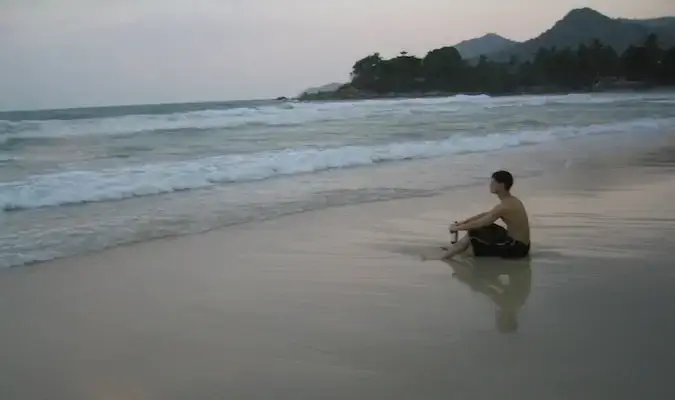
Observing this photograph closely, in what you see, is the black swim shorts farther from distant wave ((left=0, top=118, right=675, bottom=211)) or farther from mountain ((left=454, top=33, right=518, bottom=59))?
mountain ((left=454, top=33, right=518, bottom=59))

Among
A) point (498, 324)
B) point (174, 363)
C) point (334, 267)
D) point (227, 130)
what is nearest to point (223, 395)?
point (174, 363)

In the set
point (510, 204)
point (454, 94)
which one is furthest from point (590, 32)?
point (510, 204)

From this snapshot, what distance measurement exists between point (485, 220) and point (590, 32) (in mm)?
19809

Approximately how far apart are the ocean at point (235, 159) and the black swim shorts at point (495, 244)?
7.02 ft

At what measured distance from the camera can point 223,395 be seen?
7.84ft

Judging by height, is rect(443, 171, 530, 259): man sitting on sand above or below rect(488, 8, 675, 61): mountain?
below

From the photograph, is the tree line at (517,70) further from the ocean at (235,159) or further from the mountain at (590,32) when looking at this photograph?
the ocean at (235,159)

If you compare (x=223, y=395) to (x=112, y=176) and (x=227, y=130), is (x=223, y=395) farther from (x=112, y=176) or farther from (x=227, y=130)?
(x=227, y=130)

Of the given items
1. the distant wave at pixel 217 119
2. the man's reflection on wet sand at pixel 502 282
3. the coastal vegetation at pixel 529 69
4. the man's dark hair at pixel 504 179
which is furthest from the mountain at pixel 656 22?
the man's reflection on wet sand at pixel 502 282

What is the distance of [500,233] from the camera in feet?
14.8

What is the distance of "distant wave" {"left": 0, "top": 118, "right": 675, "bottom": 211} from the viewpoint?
24.6 feet

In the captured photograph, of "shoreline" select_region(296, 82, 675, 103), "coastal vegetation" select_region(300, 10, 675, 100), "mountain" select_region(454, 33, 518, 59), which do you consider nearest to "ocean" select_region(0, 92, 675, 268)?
"shoreline" select_region(296, 82, 675, 103)

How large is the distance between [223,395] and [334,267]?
193 centimetres

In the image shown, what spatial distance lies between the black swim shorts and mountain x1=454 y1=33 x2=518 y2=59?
48.6 ft
